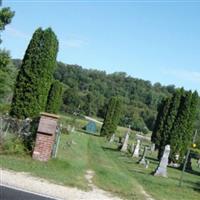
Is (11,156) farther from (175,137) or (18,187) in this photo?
(175,137)

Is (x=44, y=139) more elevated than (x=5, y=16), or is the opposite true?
(x=5, y=16)

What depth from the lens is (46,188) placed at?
14047mm

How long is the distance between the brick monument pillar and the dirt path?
279cm

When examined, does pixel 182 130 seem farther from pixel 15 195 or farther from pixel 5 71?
pixel 15 195

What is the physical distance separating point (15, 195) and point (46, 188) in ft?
6.73

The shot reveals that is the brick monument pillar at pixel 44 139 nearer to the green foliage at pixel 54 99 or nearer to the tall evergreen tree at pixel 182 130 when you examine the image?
the tall evergreen tree at pixel 182 130

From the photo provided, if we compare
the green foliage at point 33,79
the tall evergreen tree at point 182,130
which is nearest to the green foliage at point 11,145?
the green foliage at point 33,79

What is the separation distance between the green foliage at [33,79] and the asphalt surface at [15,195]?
1800 centimetres

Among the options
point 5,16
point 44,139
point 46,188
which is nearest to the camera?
point 46,188

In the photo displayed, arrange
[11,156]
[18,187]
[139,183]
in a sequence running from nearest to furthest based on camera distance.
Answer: [18,187]
[11,156]
[139,183]

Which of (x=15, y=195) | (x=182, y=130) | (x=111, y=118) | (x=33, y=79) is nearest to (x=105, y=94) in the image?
(x=111, y=118)

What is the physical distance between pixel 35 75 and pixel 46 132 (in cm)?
1307

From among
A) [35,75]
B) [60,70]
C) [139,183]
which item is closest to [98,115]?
[60,70]

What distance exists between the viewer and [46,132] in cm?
1842
